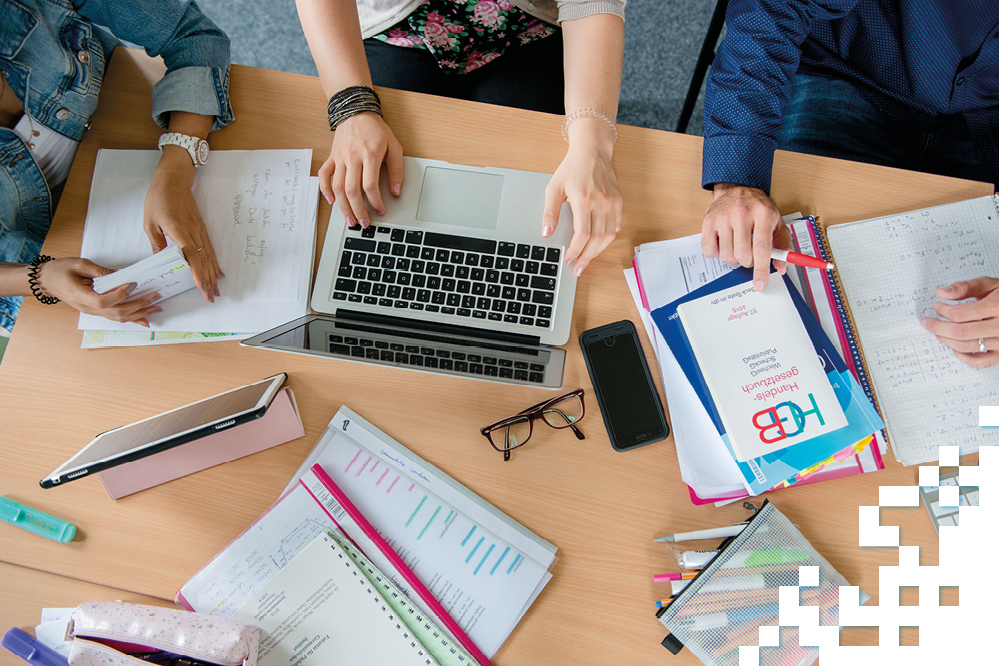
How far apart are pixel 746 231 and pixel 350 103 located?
25.6 inches

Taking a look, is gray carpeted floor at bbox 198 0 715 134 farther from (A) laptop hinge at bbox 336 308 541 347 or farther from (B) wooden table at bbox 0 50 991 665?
(A) laptop hinge at bbox 336 308 541 347

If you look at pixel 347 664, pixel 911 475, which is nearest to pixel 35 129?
pixel 347 664

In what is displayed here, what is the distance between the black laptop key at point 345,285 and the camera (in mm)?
837

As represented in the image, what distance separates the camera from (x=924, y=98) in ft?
3.38

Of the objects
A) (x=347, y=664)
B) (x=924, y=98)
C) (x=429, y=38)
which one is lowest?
(x=347, y=664)

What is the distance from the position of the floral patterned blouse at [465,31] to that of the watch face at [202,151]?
1.52ft

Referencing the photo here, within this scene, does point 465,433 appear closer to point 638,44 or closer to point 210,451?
point 210,451

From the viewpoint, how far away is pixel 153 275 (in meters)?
0.77

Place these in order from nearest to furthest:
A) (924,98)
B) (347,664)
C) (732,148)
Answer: (347,664) < (732,148) < (924,98)

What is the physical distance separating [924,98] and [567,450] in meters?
0.96

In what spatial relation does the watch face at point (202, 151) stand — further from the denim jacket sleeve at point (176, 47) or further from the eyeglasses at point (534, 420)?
the eyeglasses at point (534, 420)

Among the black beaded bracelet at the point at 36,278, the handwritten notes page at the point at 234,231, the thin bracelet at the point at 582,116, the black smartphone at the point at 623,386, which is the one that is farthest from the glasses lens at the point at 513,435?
the black beaded bracelet at the point at 36,278

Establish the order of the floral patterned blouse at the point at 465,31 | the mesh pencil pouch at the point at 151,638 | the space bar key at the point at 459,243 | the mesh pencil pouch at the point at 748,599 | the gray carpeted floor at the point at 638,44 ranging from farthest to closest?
1. the gray carpeted floor at the point at 638,44
2. the floral patterned blouse at the point at 465,31
3. the space bar key at the point at 459,243
4. the mesh pencil pouch at the point at 748,599
5. the mesh pencil pouch at the point at 151,638

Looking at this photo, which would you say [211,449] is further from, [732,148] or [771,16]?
[771,16]
